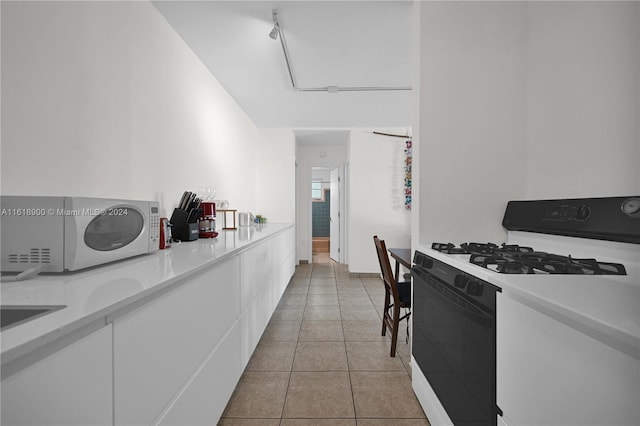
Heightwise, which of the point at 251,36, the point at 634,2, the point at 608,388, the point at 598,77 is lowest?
the point at 608,388

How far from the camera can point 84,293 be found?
784 millimetres

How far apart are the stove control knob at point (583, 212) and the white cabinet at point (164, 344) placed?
1.64m

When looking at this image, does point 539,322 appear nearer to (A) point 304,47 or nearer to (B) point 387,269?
(B) point 387,269

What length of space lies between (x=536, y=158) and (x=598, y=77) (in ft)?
1.58

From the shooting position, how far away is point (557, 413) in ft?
2.31

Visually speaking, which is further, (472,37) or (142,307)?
(472,37)

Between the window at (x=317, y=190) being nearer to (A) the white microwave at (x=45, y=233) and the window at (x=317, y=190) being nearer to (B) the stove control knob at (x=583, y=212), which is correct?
(B) the stove control knob at (x=583, y=212)

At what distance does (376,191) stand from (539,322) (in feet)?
14.4

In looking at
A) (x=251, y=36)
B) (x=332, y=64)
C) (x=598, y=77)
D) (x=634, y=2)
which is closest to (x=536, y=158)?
(x=598, y=77)

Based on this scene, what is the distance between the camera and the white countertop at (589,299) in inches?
21.9

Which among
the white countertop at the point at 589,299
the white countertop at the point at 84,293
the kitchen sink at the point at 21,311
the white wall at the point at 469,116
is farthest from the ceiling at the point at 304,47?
the kitchen sink at the point at 21,311

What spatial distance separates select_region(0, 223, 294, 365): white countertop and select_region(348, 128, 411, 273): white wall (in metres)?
4.00

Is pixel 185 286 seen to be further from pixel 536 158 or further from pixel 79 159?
pixel 536 158

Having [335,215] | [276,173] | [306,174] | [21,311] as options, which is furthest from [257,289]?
[335,215]
